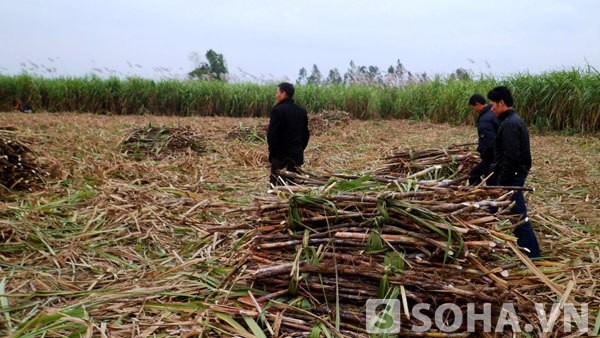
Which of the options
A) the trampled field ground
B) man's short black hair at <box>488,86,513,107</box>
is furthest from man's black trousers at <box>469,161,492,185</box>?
man's short black hair at <box>488,86,513,107</box>

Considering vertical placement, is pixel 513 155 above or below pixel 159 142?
above

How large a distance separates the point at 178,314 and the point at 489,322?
173cm

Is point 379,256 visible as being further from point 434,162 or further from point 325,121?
point 325,121

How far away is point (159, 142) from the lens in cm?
796

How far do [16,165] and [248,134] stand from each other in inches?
209

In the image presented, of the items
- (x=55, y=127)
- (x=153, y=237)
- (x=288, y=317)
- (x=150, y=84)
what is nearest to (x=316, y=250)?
(x=288, y=317)

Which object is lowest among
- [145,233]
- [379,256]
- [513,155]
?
[145,233]

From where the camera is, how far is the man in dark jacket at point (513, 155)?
3482 millimetres

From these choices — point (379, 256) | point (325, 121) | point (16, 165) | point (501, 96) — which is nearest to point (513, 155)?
point (501, 96)

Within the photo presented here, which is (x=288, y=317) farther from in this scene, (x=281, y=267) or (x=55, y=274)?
(x=55, y=274)

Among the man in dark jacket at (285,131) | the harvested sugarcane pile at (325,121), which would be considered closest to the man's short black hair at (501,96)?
the man in dark jacket at (285,131)

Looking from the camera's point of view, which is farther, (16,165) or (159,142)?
(159,142)

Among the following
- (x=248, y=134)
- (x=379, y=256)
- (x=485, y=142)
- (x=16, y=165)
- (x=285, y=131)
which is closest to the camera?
(x=379, y=256)

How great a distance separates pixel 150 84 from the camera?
616 inches
